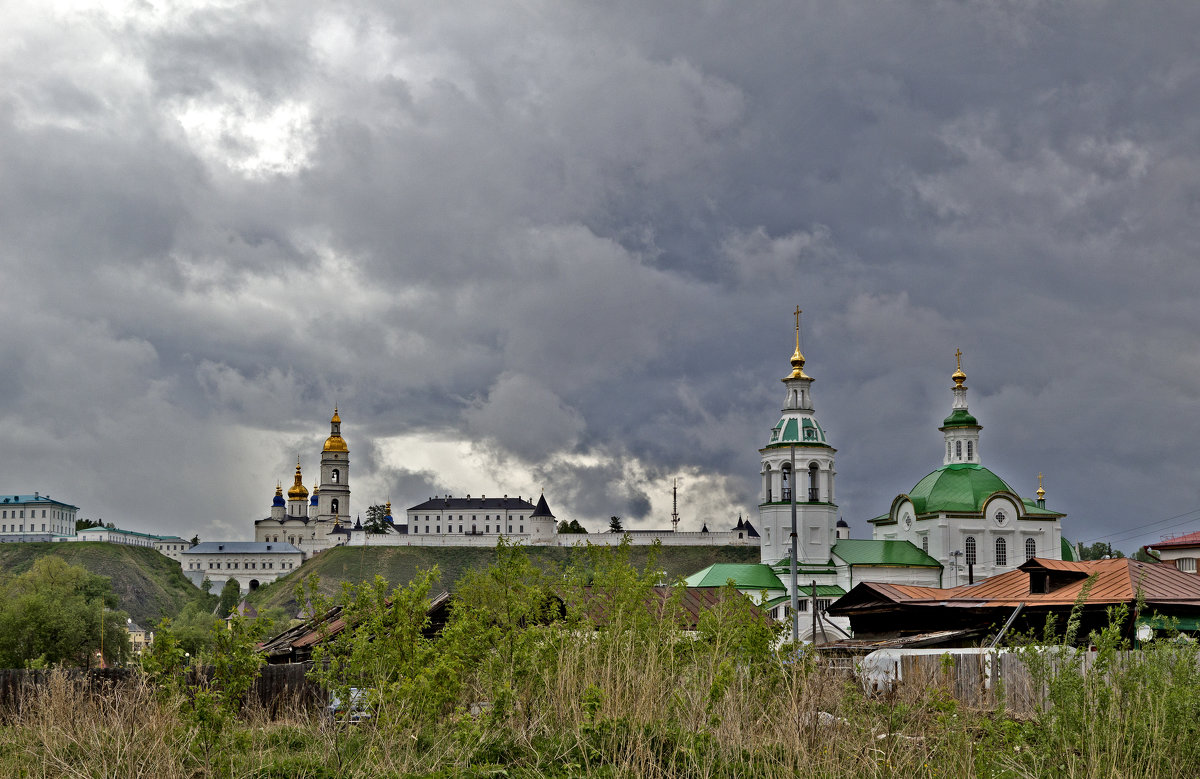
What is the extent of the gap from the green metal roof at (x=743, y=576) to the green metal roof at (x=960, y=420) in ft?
58.9

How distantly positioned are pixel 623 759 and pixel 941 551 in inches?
2614

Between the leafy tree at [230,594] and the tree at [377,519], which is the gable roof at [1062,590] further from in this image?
the tree at [377,519]

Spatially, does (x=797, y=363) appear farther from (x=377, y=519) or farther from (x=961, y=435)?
(x=377, y=519)

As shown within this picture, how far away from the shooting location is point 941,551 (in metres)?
71.6

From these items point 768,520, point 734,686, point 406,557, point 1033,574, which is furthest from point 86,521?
point 734,686

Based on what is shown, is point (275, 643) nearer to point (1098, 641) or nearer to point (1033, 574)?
point (1033, 574)

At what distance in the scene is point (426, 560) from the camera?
124688mm

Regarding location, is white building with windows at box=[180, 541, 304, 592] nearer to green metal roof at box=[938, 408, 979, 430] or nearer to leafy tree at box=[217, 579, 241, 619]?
leafy tree at box=[217, 579, 241, 619]

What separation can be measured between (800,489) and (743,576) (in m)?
7.90

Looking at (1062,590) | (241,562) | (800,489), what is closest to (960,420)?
(800,489)

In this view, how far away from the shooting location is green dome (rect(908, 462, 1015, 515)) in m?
72.8

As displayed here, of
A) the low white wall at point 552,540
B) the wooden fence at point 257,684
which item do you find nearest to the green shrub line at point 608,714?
the wooden fence at point 257,684

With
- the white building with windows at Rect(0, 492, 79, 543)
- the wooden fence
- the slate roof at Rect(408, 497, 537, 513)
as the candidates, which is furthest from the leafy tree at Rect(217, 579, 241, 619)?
the wooden fence

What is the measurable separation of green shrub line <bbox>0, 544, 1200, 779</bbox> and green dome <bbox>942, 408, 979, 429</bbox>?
2612 inches
